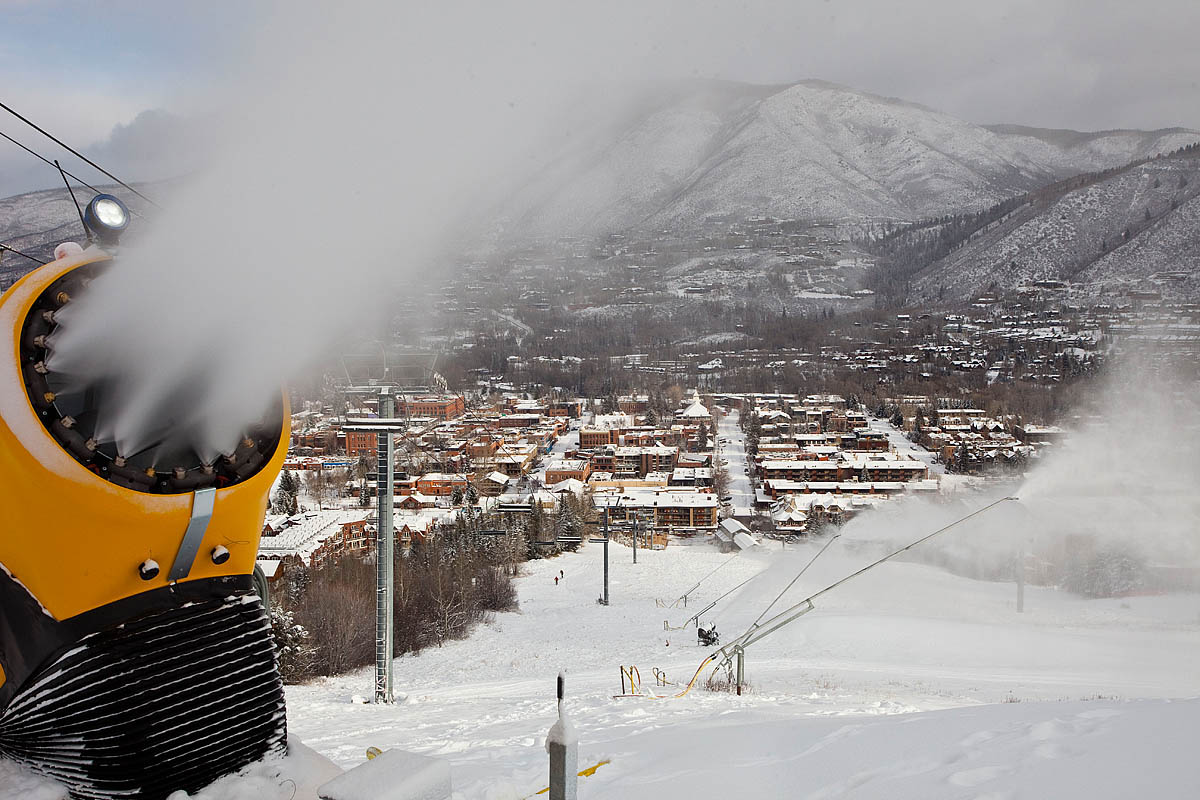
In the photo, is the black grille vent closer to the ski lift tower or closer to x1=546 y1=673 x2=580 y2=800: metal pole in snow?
x1=546 y1=673 x2=580 y2=800: metal pole in snow

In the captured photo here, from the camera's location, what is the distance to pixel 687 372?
10944 cm

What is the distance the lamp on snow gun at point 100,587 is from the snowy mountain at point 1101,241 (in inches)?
4928

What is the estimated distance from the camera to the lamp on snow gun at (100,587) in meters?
2.00

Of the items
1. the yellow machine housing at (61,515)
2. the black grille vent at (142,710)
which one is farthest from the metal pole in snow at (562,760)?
the yellow machine housing at (61,515)

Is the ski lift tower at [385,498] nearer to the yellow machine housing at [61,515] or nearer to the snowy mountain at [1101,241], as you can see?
the yellow machine housing at [61,515]

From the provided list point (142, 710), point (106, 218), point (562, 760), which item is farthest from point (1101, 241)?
point (142, 710)

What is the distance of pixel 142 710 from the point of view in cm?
211

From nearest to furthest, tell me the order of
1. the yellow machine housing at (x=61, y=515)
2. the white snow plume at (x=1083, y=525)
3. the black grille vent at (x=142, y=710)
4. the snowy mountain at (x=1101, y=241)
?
the yellow machine housing at (x=61, y=515), the black grille vent at (x=142, y=710), the white snow plume at (x=1083, y=525), the snowy mountain at (x=1101, y=241)

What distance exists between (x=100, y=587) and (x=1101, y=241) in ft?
495

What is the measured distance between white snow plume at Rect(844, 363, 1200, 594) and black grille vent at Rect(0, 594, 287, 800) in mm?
20561

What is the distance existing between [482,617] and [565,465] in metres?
34.6

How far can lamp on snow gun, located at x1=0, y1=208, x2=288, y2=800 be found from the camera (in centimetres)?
200

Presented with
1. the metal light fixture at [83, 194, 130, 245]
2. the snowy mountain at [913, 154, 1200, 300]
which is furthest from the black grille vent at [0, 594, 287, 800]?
the snowy mountain at [913, 154, 1200, 300]

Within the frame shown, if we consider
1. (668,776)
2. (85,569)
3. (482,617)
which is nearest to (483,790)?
(668,776)
